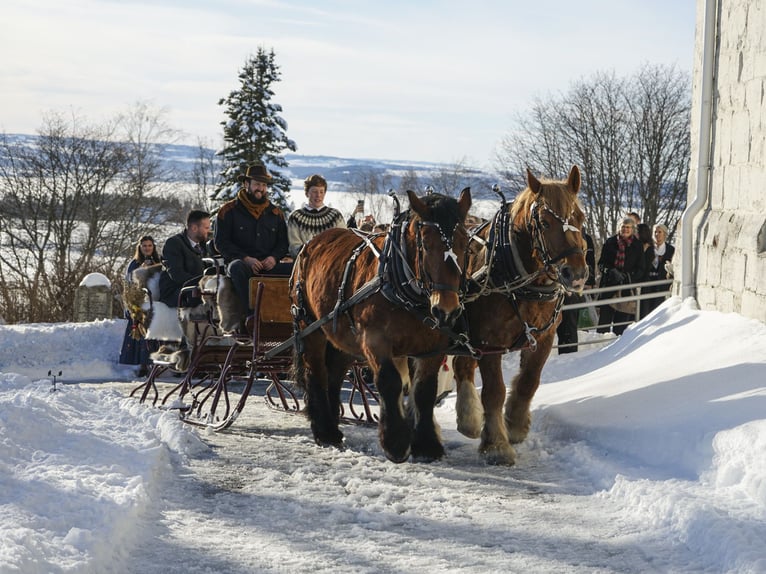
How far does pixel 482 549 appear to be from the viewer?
5359mm

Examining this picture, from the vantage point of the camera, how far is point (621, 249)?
14953mm

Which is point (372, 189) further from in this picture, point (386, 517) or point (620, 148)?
point (386, 517)

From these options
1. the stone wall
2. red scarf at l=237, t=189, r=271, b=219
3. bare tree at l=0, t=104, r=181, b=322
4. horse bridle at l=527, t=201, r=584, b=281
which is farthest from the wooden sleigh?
bare tree at l=0, t=104, r=181, b=322

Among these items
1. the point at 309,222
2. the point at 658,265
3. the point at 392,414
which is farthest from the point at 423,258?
the point at 658,265

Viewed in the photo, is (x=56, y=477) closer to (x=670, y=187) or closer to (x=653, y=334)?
(x=653, y=334)

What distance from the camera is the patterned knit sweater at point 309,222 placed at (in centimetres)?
1064

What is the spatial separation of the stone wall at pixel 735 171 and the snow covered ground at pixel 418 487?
17.3 inches

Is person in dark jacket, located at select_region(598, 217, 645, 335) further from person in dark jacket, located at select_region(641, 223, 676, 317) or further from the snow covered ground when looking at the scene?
the snow covered ground

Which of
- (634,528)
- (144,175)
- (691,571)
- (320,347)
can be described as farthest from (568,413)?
(144,175)

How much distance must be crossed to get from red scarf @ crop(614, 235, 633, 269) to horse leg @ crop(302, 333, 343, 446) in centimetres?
705

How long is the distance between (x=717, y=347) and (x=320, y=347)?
11.0ft

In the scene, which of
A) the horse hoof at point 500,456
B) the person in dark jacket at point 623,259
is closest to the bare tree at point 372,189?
the person in dark jacket at point 623,259

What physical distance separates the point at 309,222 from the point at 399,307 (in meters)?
3.45

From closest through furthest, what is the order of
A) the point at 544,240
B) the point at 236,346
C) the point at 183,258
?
the point at 544,240
the point at 236,346
the point at 183,258
